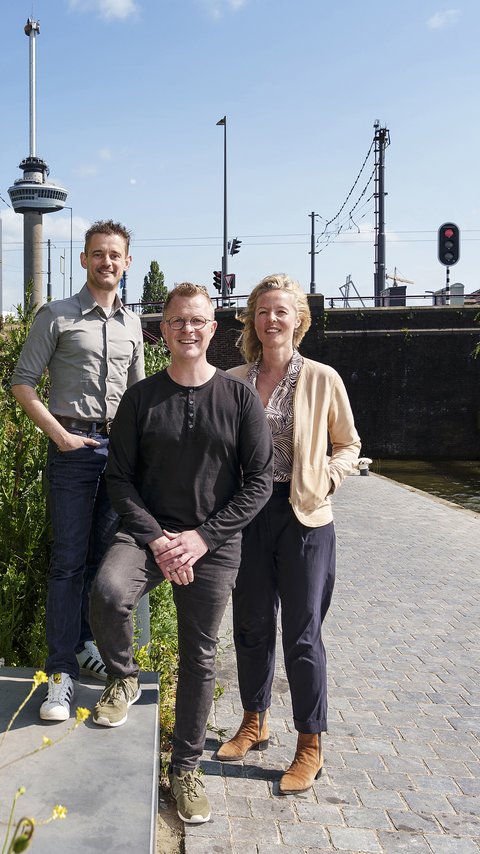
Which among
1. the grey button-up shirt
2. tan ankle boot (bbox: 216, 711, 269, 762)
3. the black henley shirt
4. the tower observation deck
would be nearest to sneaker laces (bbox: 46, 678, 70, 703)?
the black henley shirt

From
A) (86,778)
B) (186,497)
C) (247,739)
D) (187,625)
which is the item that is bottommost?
(247,739)

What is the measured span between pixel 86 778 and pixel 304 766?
1.22m

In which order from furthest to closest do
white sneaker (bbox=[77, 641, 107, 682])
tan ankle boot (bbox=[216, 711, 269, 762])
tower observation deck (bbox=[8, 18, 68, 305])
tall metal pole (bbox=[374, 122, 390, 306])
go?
1. tower observation deck (bbox=[8, 18, 68, 305])
2. tall metal pole (bbox=[374, 122, 390, 306])
3. tan ankle boot (bbox=[216, 711, 269, 762])
4. white sneaker (bbox=[77, 641, 107, 682])

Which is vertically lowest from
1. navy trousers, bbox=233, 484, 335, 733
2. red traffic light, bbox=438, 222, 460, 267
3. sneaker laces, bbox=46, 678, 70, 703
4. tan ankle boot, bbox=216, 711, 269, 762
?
tan ankle boot, bbox=216, 711, 269, 762

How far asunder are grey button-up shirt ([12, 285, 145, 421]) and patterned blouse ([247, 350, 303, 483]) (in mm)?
693

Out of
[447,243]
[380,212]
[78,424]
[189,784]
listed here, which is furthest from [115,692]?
[380,212]

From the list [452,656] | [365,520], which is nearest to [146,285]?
[365,520]

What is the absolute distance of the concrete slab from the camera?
2361 millimetres

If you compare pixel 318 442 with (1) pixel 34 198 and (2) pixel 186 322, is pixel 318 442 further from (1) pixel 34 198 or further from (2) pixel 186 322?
(1) pixel 34 198

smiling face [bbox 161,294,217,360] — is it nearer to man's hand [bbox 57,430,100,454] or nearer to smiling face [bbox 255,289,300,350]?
smiling face [bbox 255,289,300,350]

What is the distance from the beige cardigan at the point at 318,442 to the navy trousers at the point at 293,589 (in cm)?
9

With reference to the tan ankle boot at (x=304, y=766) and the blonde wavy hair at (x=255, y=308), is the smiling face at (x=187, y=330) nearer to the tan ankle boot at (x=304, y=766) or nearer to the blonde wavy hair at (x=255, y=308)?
the blonde wavy hair at (x=255, y=308)

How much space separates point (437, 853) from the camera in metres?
3.02

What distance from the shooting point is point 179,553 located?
2967 mm
